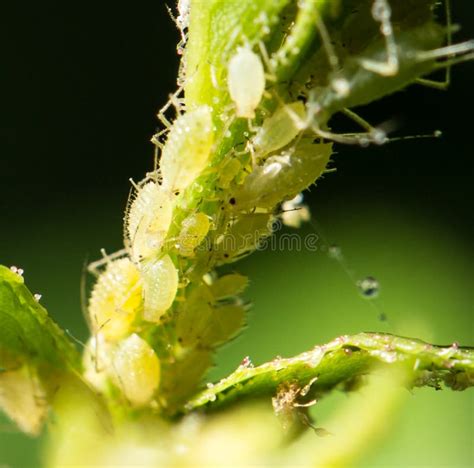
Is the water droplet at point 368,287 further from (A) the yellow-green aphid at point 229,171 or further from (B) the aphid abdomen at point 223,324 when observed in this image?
(A) the yellow-green aphid at point 229,171

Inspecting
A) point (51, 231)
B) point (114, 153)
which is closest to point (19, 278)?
point (51, 231)

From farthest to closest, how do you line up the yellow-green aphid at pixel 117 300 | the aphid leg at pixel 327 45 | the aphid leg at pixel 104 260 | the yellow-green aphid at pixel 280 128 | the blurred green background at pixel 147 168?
the blurred green background at pixel 147 168 → the aphid leg at pixel 104 260 → the yellow-green aphid at pixel 117 300 → the yellow-green aphid at pixel 280 128 → the aphid leg at pixel 327 45

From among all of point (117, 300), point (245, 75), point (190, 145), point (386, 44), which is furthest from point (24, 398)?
point (386, 44)

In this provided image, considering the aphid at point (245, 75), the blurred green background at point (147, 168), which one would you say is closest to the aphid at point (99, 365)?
the aphid at point (245, 75)

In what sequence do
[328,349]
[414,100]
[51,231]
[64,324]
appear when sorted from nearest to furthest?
[328,349] < [64,324] < [51,231] < [414,100]

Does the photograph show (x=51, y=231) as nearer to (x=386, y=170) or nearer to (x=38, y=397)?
(x=386, y=170)

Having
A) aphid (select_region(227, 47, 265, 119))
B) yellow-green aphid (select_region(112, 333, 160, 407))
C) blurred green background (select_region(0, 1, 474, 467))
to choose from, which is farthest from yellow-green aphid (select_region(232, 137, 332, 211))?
blurred green background (select_region(0, 1, 474, 467))
